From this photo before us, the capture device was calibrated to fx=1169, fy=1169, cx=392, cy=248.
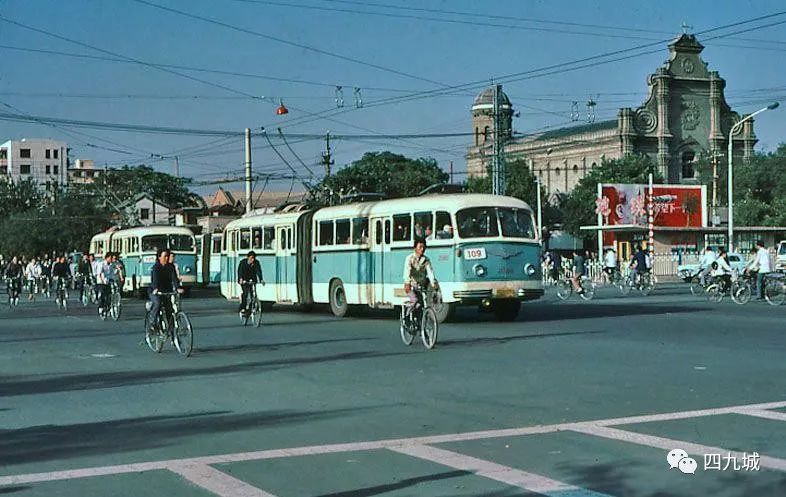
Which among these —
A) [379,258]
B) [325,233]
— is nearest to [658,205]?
[325,233]

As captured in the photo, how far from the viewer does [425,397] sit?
41.2 ft

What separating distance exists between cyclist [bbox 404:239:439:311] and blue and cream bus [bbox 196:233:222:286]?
3535cm

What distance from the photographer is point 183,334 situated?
1828 centimetres

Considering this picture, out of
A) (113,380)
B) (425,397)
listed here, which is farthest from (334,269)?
(425,397)

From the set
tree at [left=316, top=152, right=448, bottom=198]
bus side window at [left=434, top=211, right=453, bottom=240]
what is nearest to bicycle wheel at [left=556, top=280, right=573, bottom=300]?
bus side window at [left=434, top=211, right=453, bottom=240]

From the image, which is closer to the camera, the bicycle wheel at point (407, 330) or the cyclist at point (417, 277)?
the cyclist at point (417, 277)

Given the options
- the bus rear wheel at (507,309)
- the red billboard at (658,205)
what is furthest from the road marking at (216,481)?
the red billboard at (658,205)

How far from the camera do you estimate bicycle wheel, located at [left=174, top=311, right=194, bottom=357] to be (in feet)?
59.1

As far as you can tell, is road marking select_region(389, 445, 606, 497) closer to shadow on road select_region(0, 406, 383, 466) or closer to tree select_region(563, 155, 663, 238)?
shadow on road select_region(0, 406, 383, 466)

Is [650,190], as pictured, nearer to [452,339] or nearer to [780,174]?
[780,174]

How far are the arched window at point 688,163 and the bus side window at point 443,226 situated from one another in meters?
82.6

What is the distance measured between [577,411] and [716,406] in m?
1.37

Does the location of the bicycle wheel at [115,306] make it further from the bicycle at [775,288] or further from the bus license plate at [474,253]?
the bicycle at [775,288]

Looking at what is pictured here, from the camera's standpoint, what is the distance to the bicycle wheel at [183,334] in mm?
18016
